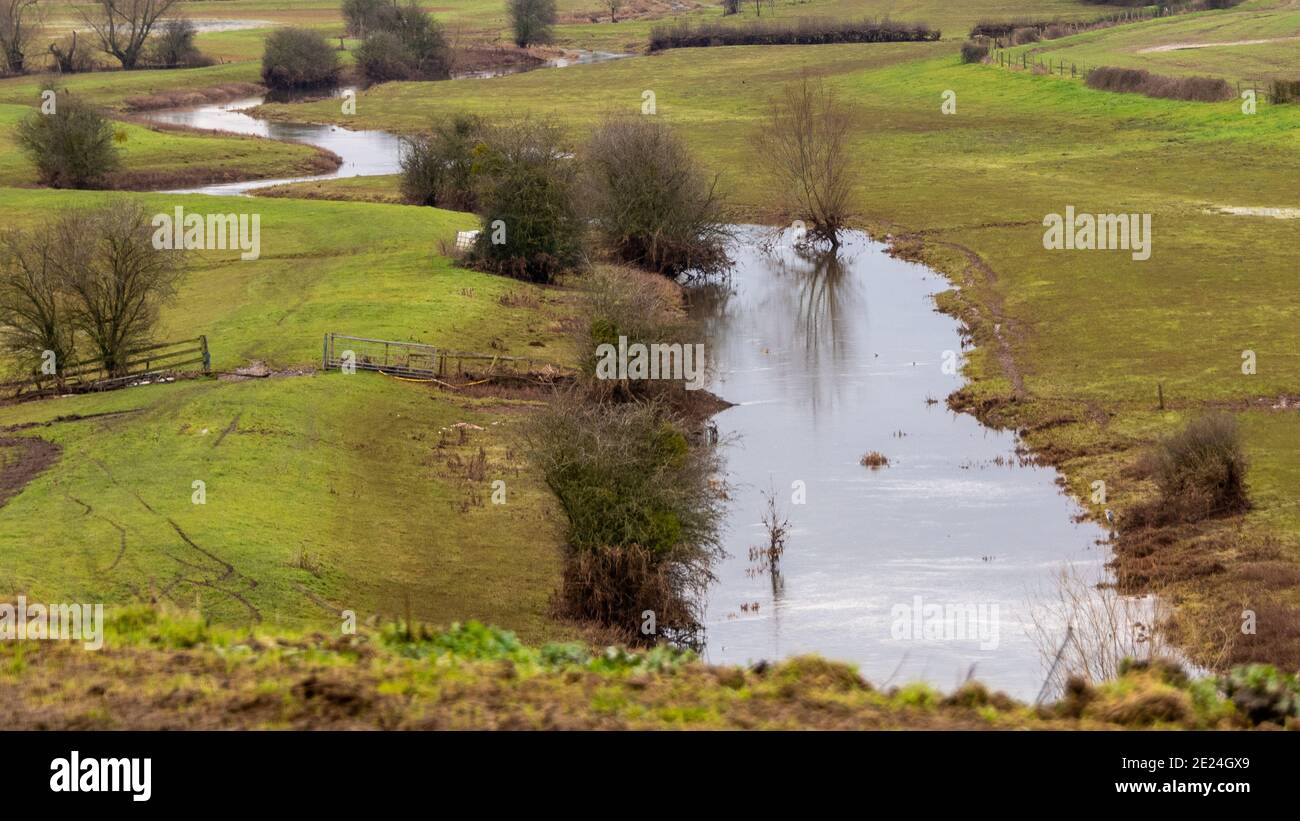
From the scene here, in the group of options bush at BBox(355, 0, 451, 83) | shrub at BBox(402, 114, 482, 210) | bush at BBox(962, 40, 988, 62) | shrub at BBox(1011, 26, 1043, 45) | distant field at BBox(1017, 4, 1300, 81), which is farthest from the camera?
bush at BBox(355, 0, 451, 83)

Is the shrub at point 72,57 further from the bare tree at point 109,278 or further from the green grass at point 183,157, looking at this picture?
the bare tree at point 109,278

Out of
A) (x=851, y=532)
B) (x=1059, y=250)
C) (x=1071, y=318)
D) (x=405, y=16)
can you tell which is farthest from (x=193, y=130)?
(x=851, y=532)

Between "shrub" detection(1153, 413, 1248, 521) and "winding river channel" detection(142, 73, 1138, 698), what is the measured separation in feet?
6.60

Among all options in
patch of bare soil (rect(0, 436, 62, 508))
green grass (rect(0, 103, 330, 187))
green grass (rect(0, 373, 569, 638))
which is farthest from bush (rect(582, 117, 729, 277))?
green grass (rect(0, 103, 330, 187))

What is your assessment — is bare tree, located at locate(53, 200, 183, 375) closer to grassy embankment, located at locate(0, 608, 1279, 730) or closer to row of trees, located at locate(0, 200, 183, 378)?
row of trees, located at locate(0, 200, 183, 378)

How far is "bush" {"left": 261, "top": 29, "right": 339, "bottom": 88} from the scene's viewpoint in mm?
148250

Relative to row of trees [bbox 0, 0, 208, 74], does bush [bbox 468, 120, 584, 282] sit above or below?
below

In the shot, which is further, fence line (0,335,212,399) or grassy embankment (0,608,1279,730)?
fence line (0,335,212,399)

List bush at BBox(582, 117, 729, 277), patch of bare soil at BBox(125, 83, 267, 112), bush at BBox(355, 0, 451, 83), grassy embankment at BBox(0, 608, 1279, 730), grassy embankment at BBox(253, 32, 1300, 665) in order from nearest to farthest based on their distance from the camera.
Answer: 1. grassy embankment at BBox(0, 608, 1279, 730)
2. grassy embankment at BBox(253, 32, 1300, 665)
3. bush at BBox(582, 117, 729, 277)
4. patch of bare soil at BBox(125, 83, 267, 112)
5. bush at BBox(355, 0, 451, 83)

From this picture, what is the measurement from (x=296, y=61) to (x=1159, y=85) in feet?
289

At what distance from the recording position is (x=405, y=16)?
536 ft

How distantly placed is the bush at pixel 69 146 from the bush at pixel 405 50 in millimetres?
70164

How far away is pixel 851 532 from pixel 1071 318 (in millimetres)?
22280
